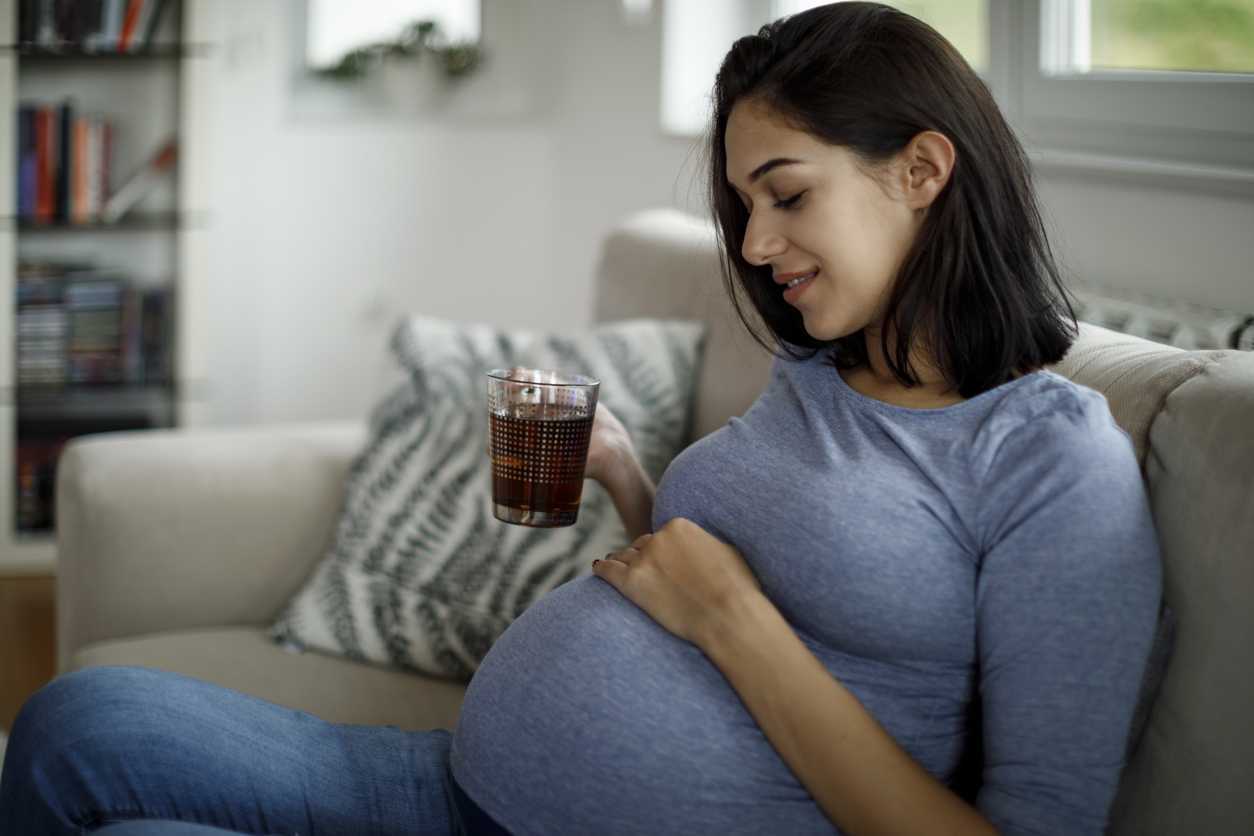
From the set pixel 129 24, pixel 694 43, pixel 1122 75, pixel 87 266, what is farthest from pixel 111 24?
pixel 1122 75

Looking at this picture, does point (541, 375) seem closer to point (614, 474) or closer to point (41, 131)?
point (614, 474)

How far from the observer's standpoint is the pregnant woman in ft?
3.19

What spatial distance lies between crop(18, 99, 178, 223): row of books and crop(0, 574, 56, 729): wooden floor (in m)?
0.87

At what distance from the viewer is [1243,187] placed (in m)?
1.56

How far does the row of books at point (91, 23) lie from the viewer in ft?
10.3

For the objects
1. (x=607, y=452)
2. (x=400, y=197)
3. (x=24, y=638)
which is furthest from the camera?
(x=400, y=197)

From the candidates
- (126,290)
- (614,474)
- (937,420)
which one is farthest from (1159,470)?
(126,290)

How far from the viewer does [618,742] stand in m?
1.07

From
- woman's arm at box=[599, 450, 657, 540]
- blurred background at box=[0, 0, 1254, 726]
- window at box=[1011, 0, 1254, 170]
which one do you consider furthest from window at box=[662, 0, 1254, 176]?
woman's arm at box=[599, 450, 657, 540]

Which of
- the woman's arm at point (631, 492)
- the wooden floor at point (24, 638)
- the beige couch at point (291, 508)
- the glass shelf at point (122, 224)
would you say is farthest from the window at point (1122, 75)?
the glass shelf at point (122, 224)

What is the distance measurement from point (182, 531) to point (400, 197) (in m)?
2.03

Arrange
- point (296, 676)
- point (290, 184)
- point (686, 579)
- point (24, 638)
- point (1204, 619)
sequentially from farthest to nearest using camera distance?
point (290, 184)
point (24, 638)
point (296, 676)
point (686, 579)
point (1204, 619)

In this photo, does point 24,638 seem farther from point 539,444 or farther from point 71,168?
point 539,444

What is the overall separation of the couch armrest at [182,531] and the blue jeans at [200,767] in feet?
2.05
